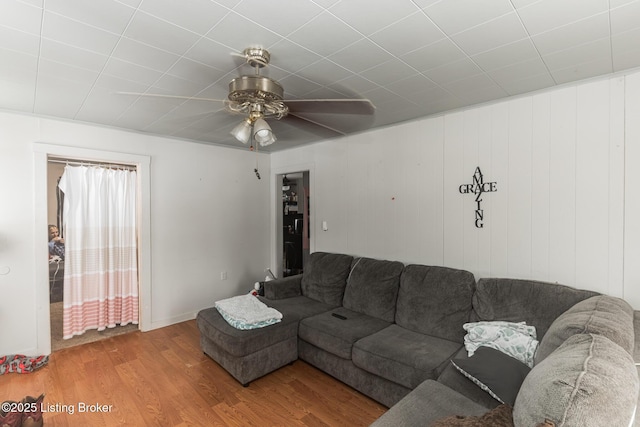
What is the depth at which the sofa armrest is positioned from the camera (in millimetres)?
3496

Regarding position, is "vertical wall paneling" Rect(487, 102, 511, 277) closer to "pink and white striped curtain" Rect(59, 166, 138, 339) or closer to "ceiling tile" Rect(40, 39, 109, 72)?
"ceiling tile" Rect(40, 39, 109, 72)

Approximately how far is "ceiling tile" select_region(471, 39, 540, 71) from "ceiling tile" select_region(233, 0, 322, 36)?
3.66 feet

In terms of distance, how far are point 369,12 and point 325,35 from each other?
275 millimetres

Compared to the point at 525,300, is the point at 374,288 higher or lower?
lower

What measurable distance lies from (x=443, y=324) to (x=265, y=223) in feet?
10.5

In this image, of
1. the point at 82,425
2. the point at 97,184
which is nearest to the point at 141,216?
the point at 97,184

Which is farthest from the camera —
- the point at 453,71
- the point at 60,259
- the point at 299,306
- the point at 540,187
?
the point at 60,259

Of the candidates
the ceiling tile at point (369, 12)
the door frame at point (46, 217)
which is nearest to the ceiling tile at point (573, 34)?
the ceiling tile at point (369, 12)

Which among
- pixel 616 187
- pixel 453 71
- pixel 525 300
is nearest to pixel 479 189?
pixel 616 187

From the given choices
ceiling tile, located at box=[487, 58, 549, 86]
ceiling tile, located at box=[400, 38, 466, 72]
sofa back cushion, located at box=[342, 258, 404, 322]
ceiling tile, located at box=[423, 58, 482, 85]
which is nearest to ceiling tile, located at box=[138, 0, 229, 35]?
ceiling tile, located at box=[400, 38, 466, 72]

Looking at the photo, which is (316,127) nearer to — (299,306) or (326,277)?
(326,277)

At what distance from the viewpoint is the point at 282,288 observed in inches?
140

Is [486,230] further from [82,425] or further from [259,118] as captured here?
[82,425]

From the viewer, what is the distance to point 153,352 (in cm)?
313
